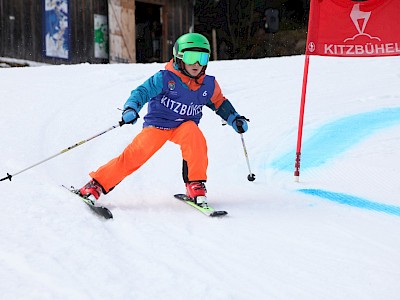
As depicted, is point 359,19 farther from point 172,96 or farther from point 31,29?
point 31,29

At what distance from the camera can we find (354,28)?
4695 mm

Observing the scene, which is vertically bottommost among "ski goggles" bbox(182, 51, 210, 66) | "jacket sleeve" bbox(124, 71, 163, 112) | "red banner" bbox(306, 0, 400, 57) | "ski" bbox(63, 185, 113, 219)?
"ski" bbox(63, 185, 113, 219)

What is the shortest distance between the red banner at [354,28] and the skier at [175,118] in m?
1.37

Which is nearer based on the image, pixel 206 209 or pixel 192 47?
pixel 206 209

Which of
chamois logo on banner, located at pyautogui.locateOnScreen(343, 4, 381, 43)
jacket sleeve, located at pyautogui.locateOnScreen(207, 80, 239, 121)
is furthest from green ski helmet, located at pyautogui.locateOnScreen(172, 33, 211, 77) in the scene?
chamois logo on banner, located at pyautogui.locateOnScreen(343, 4, 381, 43)

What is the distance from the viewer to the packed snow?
242 cm

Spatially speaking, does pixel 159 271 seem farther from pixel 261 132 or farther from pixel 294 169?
pixel 261 132

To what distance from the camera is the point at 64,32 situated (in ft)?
44.1

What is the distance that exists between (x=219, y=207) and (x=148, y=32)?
13945 millimetres

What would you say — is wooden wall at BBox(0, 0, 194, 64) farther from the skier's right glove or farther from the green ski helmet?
the skier's right glove

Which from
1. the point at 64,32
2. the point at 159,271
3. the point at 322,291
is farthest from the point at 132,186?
the point at 64,32

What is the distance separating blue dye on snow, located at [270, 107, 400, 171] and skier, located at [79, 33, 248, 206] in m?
1.50

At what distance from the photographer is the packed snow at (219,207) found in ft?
7.94

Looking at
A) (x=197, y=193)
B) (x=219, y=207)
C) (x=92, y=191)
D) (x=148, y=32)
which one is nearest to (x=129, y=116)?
(x=92, y=191)
